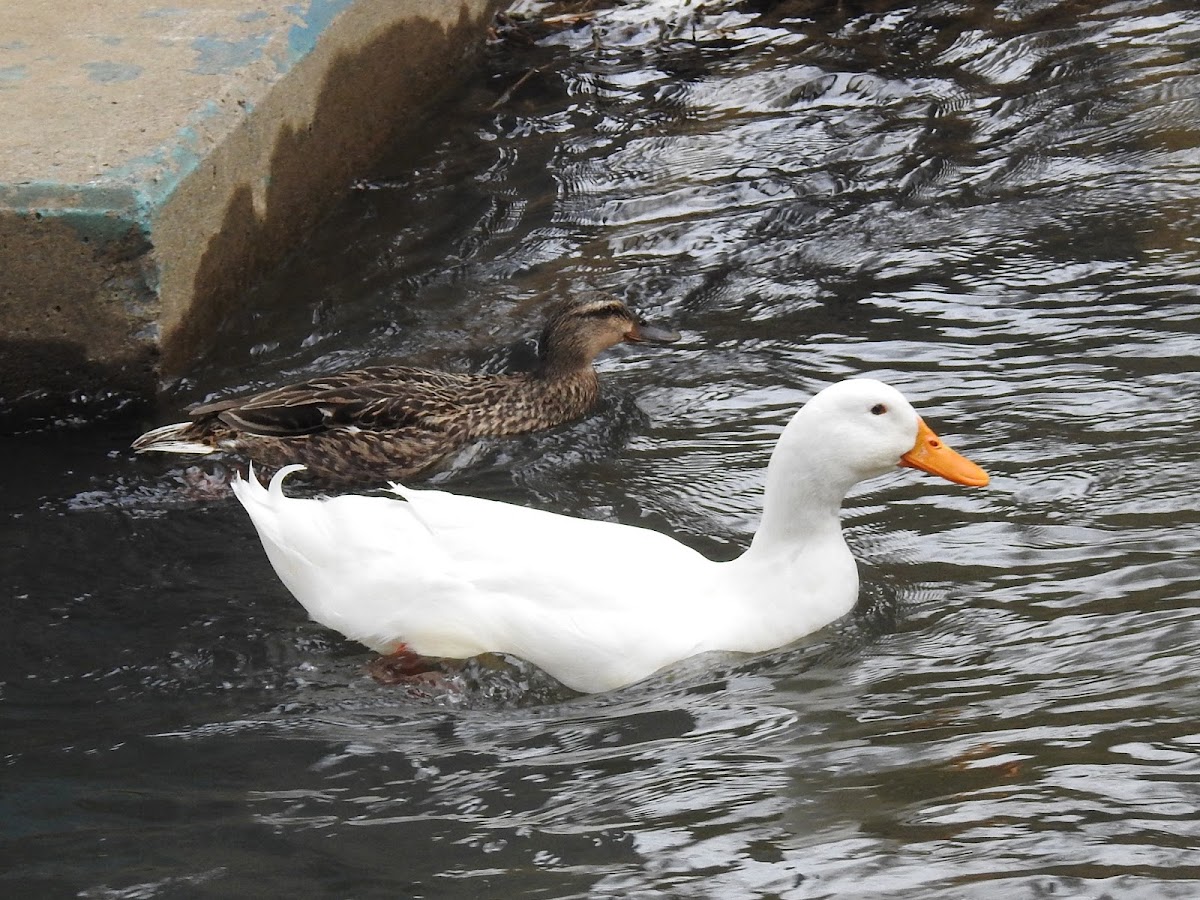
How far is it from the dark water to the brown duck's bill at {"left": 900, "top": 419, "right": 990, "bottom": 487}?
0.28m

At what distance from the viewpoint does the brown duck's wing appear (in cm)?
586

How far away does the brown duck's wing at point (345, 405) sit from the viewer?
19.2 ft

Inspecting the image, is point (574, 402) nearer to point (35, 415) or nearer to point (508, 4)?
point (35, 415)

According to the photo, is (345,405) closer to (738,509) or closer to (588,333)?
(588,333)

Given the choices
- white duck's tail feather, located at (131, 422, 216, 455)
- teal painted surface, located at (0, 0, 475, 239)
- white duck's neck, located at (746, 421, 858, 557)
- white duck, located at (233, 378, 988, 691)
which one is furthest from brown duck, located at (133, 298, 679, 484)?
white duck's neck, located at (746, 421, 858, 557)

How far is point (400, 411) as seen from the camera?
6.03 metres

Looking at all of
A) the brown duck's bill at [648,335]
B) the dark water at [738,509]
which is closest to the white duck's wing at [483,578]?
the dark water at [738,509]

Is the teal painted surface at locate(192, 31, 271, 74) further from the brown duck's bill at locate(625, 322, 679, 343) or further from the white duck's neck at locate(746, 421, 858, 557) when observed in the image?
the white duck's neck at locate(746, 421, 858, 557)

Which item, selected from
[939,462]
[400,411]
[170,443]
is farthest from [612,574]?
[170,443]

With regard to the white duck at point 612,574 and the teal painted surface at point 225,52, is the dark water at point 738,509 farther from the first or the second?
the teal painted surface at point 225,52

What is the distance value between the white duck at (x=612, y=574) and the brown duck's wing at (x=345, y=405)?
1222mm

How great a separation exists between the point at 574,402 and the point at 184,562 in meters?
1.90

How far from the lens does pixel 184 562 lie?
524 cm

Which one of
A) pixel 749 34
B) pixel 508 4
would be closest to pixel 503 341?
pixel 749 34
